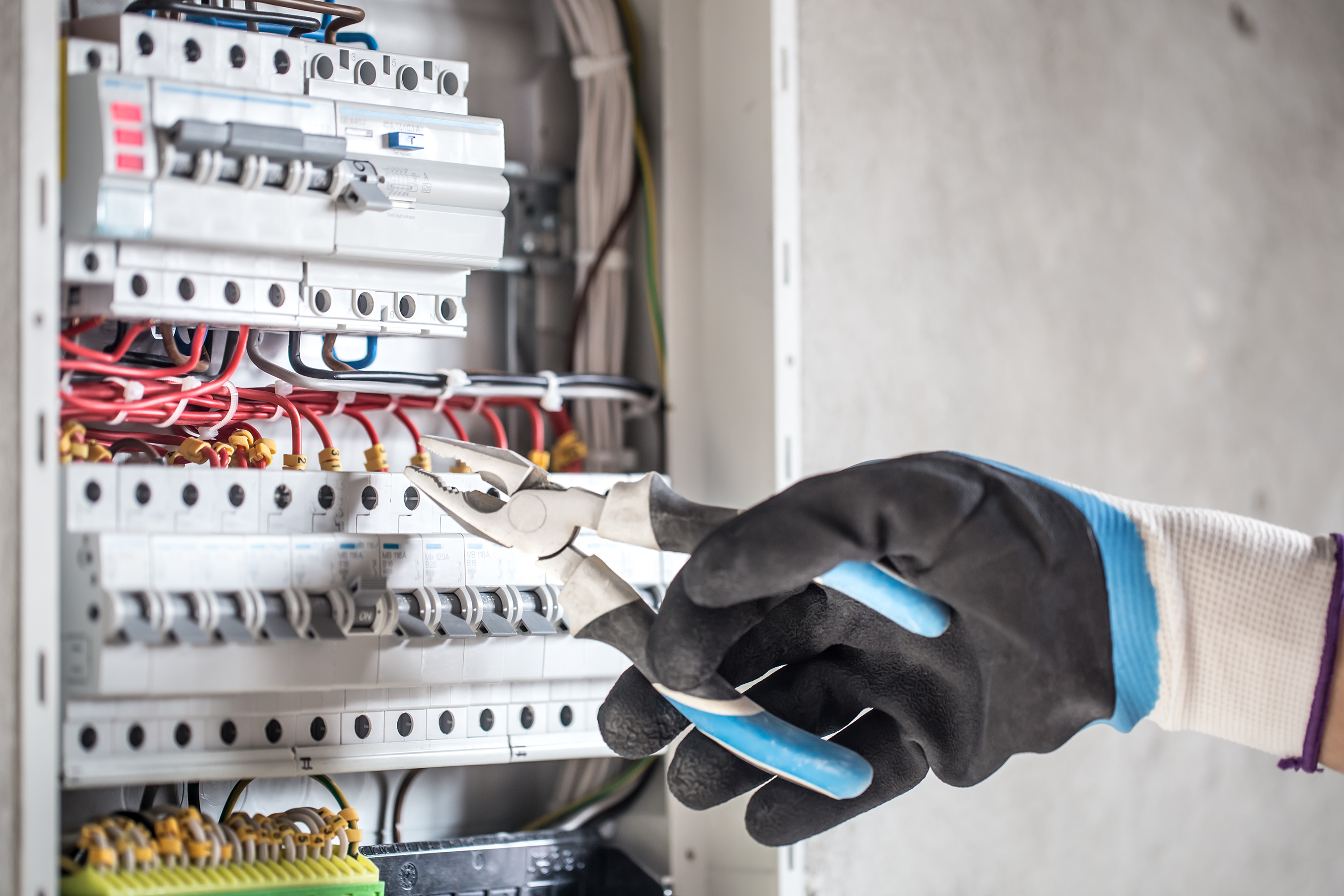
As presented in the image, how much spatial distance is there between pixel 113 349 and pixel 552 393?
0.40 m

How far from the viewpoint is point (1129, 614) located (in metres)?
0.74

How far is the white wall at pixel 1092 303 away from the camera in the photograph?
1.31 metres

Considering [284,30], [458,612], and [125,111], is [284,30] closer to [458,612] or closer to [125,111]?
[125,111]

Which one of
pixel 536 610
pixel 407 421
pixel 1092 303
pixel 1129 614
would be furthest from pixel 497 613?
pixel 1092 303

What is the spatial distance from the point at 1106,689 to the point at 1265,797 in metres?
1.20

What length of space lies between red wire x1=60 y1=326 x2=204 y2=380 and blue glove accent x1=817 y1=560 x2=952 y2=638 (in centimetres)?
55

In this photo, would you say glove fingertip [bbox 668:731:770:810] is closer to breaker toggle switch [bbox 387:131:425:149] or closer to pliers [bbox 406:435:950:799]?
pliers [bbox 406:435:950:799]

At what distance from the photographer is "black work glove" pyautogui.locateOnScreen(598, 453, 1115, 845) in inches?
27.4

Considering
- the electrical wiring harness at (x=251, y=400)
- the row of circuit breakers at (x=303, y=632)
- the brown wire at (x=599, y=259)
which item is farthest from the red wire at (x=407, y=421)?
the brown wire at (x=599, y=259)

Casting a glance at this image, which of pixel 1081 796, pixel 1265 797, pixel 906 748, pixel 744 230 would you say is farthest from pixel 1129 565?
pixel 1265 797

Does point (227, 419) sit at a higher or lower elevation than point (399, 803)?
higher

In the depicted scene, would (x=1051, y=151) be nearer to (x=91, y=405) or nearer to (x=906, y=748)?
(x=906, y=748)

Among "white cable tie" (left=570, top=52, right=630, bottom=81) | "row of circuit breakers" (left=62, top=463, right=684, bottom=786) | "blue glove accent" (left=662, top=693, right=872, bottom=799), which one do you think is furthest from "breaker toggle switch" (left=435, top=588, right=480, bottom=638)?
"white cable tie" (left=570, top=52, right=630, bottom=81)

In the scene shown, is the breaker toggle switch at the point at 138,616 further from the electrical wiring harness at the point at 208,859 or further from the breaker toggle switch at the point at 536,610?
the breaker toggle switch at the point at 536,610
